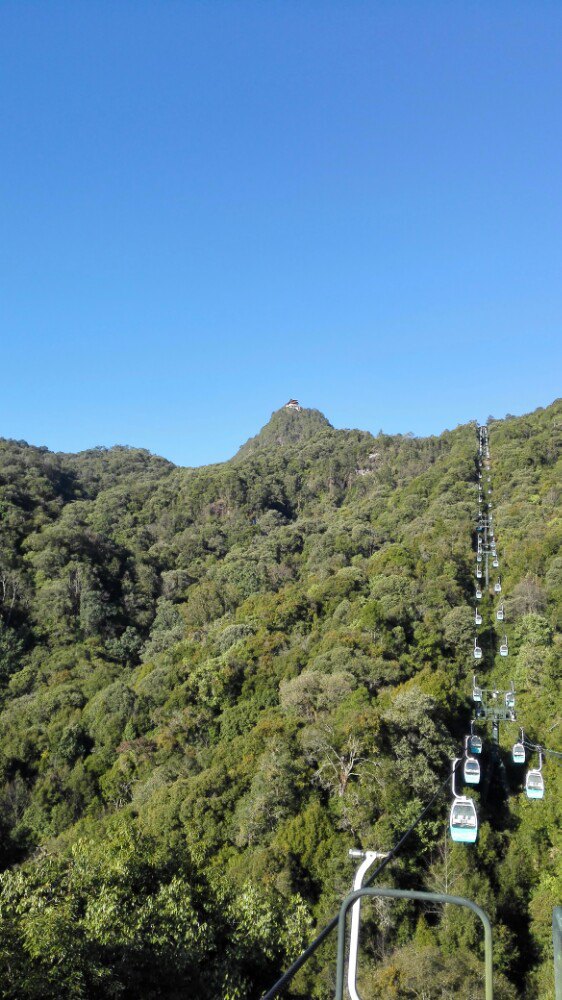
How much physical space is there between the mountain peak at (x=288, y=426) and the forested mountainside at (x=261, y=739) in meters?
72.2

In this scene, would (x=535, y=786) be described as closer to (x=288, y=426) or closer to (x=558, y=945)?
(x=558, y=945)

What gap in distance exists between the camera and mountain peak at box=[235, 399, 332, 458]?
14275cm

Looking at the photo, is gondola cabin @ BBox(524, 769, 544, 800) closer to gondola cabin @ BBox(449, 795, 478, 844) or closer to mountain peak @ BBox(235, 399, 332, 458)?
gondola cabin @ BBox(449, 795, 478, 844)

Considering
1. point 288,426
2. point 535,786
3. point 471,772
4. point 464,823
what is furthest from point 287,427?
point 464,823

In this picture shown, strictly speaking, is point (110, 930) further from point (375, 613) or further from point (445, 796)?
point (375, 613)

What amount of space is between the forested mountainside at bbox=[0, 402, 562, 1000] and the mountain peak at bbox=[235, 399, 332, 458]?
7217 cm

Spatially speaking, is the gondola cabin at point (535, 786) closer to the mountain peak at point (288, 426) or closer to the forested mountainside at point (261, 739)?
the forested mountainside at point (261, 739)

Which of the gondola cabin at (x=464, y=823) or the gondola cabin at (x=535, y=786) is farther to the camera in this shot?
the gondola cabin at (x=535, y=786)

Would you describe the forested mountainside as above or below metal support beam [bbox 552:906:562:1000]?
below

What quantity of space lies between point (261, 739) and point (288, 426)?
411 feet

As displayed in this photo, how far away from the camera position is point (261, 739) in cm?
2439

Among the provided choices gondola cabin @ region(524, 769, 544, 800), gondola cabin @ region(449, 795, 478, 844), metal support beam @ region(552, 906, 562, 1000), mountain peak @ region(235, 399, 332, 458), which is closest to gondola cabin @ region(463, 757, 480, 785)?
gondola cabin @ region(524, 769, 544, 800)

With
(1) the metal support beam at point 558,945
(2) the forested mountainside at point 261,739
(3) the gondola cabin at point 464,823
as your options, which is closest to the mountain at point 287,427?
(2) the forested mountainside at point 261,739

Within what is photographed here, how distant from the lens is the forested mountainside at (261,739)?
11.3 meters
